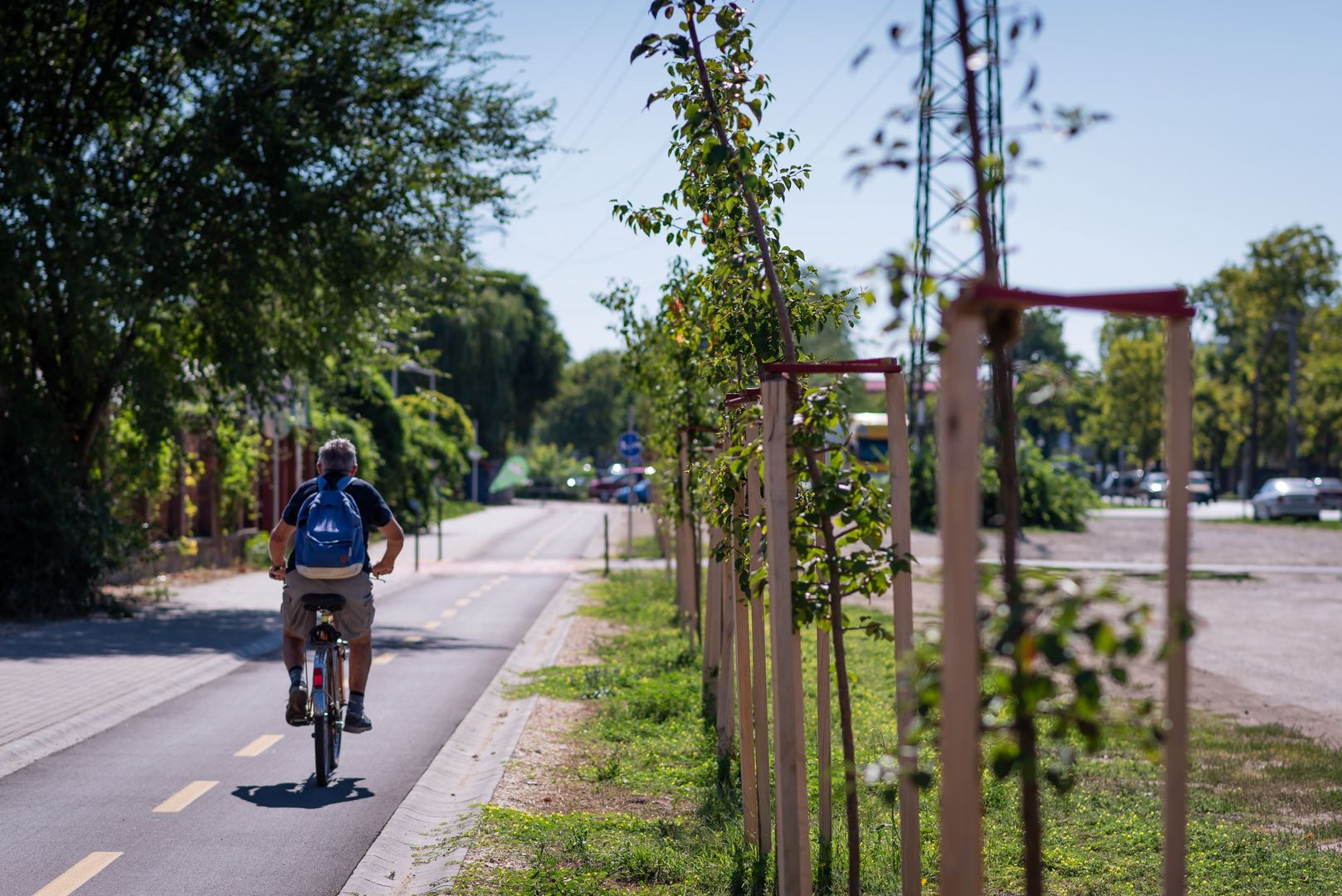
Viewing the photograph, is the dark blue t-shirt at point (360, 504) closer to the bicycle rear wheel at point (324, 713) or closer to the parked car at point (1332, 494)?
the bicycle rear wheel at point (324, 713)

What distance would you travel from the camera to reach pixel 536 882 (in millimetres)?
5488

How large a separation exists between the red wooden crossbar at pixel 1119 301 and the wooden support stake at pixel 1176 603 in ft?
0.29

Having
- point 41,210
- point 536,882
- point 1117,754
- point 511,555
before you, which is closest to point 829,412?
point 536,882

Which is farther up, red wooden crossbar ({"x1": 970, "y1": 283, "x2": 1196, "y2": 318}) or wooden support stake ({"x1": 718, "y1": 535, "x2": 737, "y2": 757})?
red wooden crossbar ({"x1": 970, "y1": 283, "x2": 1196, "y2": 318})

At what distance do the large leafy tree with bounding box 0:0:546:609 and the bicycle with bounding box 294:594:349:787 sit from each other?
9.04 metres

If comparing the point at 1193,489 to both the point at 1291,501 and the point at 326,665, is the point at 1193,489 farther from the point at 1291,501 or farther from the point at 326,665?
the point at 326,665

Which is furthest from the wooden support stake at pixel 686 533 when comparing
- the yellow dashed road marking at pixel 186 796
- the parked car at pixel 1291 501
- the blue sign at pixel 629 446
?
the parked car at pixel 1291 501

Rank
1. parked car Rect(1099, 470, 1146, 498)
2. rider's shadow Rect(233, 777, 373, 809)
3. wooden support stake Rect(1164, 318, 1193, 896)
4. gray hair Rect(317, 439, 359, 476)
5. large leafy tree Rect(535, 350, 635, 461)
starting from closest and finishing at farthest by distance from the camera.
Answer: wooden support stake Rect(1164, 318, 1193, 896)
rider's shadow Rect(233, 777, 373, 809)
gray hair Rect(317, 439, 359, 476)
parked car Rect(1099, 470, 1146, 498)
large leafy tree Rect(535, 350, 635, 461)

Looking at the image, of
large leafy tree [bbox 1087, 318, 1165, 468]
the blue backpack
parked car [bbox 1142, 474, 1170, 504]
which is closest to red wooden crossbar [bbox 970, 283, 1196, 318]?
the blue backpack

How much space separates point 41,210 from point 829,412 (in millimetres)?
13225

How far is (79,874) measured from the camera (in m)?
5.94

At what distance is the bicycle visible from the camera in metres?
7.70

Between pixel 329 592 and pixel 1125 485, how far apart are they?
82162 mm

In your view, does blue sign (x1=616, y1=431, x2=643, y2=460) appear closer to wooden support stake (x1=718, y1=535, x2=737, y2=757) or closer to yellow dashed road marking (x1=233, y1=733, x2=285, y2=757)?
yellow dashed road marking (x1=233, y1=733, x2=285, y2=757)
